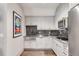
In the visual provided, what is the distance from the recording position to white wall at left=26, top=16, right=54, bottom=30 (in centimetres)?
728

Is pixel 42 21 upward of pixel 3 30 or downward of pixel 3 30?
upward

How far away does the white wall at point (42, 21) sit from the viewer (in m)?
7.28

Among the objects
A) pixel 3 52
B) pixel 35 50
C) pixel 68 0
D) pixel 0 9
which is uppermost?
pixel 0 9

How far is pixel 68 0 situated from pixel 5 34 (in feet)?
7.88

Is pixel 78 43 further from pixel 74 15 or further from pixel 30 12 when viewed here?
pixel 30 12

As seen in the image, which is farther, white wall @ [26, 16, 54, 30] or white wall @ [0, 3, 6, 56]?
white wall @ [26, 16, 54, 30]

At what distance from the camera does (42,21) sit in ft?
24.0

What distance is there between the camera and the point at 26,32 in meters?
7.44

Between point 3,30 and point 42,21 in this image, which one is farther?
point 42,21

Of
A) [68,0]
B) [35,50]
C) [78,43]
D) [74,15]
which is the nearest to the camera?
[68,0]

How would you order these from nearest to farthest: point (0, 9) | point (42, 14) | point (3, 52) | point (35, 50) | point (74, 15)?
point (74, 15) < point (0, 9) < point (3, 52) < point (35, 50) < point (42, 14)

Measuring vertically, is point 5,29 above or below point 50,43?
above

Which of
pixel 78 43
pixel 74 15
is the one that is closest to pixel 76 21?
pixel 74 15

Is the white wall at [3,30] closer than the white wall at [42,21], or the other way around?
the white wall at [3,30]
